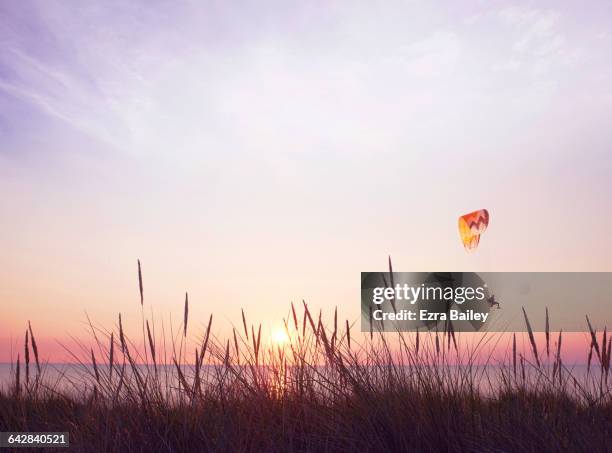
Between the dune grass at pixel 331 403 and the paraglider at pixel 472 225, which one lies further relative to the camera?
the paraglider at pixel 472 225

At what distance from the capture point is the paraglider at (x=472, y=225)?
1424 cm

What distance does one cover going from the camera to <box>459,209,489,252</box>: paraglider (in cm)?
1424

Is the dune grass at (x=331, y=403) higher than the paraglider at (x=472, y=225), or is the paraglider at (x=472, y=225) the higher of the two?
the paraglider at (x=472, y=225)

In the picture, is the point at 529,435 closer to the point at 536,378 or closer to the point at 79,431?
the point at 536,378

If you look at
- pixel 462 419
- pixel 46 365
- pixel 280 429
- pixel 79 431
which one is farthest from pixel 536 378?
pixel 46 365

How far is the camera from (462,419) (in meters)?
3.17

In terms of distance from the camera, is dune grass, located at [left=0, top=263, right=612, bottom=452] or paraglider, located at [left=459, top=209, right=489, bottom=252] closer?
dune grass, located at [left=0, top=263, right=612, bottom=452]

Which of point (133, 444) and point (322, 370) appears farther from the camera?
point (322, 370)

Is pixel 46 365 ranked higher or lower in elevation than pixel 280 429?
higher

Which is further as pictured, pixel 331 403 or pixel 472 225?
pixel 472 225

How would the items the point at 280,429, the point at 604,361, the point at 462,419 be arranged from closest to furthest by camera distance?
the point at 462,419
the point at 280,429
the point at 604,361

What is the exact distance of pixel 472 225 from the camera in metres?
14.7

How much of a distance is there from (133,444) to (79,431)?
13.7 inches

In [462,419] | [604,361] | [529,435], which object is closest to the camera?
[529,435]
